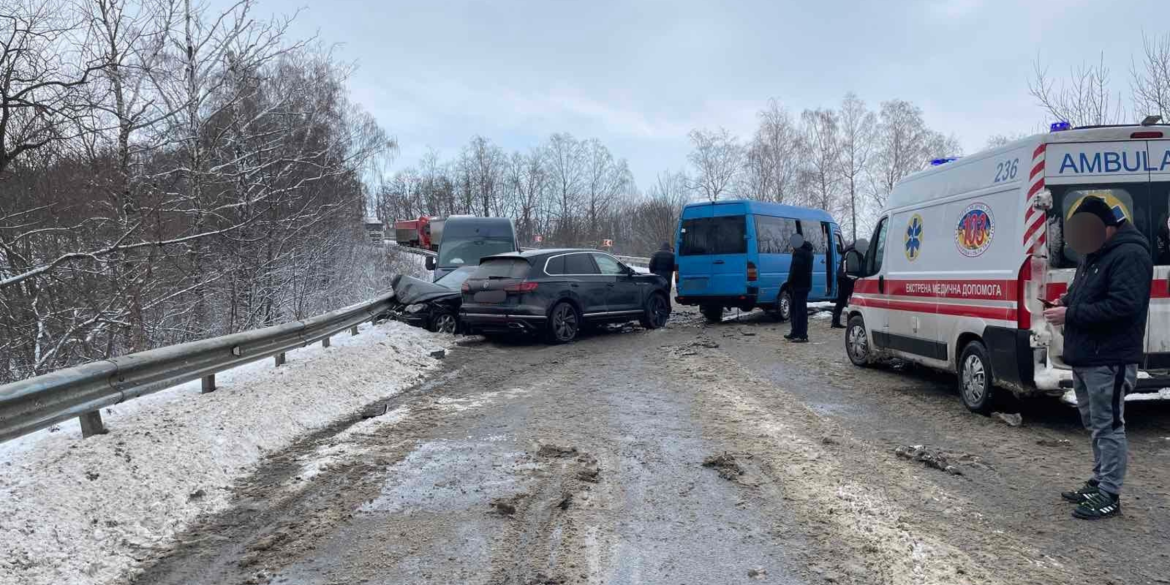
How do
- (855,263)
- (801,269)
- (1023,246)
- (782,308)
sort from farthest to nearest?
(782,308), (801,269), (855,263), (1023,246)

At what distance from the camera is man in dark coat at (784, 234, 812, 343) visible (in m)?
11.9

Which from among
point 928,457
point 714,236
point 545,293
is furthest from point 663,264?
point 928,457

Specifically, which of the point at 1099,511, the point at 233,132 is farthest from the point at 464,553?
the point at 233,132

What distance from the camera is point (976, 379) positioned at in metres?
6.66

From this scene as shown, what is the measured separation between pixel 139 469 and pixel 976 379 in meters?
6.98

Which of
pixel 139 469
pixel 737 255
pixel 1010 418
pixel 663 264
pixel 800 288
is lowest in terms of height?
pixel 1010 418

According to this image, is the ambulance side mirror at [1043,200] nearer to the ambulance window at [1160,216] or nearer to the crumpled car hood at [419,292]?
the ambulance window at [1160,216]

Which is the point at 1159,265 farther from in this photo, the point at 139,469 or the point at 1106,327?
the point at 139,469

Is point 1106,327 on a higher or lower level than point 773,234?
lower

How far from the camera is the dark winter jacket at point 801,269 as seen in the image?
11.9 meters

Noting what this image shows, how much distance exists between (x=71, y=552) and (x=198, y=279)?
8.50 meters

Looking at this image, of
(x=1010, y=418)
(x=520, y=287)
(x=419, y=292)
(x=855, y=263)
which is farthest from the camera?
(x=419, y=292)

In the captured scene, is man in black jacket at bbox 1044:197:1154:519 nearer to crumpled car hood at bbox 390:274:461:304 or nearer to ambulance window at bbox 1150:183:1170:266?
ambulance window at bbox 1150:183:1170:266

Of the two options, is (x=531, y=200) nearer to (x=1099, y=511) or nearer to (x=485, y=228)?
(x=485, y=228)
